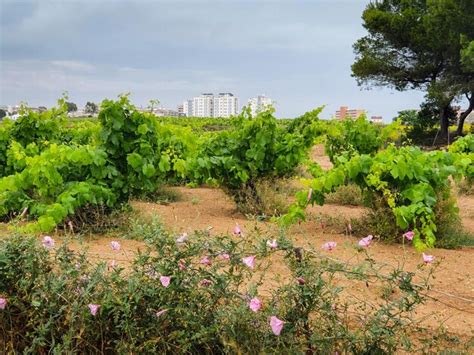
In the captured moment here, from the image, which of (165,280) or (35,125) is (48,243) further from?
(35,125)

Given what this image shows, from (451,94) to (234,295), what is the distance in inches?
1001

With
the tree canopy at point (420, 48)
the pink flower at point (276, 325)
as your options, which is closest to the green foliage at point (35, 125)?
the pink flower at point (276, 325)

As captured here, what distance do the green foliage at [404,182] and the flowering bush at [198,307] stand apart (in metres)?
2.82

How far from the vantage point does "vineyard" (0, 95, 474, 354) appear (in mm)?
2457

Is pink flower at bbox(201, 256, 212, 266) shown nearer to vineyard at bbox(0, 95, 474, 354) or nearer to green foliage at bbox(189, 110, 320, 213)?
vineyard at bbox(0, 95, 474, 354)

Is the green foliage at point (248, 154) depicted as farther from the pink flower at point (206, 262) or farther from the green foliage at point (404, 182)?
the pink flower at point (206, 262)

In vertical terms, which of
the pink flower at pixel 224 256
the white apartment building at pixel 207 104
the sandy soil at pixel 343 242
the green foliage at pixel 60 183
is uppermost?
the pink flower at pixel 224 256

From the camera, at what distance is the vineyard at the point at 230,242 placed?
2.46 metres

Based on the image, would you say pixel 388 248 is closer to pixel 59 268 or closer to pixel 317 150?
pixel 59 268

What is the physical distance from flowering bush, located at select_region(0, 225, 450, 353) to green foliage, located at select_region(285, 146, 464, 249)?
2.82 meters

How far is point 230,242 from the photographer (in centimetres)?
250

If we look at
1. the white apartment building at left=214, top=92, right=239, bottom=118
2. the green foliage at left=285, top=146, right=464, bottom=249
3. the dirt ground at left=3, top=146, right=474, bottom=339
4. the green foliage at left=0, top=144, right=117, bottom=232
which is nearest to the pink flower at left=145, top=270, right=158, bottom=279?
the dirt ground at left=3, top=146, right=474, bottom=339

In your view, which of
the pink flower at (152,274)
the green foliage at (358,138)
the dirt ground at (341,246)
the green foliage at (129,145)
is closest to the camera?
the pink flower at (152,274)

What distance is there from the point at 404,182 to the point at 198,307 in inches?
141
